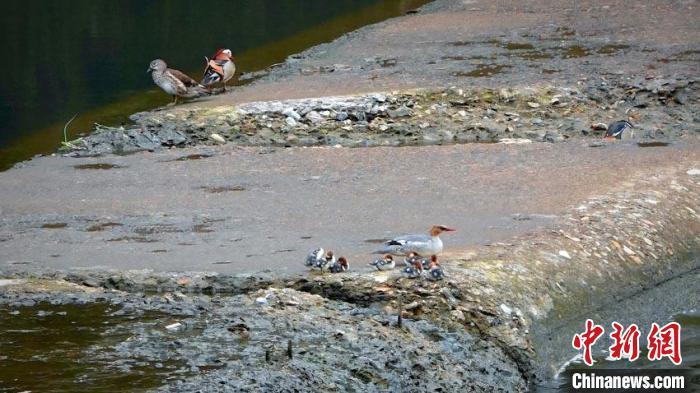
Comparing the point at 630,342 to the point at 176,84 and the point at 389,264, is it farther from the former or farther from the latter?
the point at 176,84

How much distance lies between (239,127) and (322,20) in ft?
24.7

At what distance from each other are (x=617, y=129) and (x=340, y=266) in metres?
4.16

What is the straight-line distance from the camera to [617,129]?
10.3 m

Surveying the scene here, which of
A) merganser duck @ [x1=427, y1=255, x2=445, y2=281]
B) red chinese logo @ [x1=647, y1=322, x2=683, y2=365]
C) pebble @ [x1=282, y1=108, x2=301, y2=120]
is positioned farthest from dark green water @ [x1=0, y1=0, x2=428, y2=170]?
red chinese logo @ [x1=647, y1=322, x2=683, y2=365]

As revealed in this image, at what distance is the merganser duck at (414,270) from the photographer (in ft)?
21.5

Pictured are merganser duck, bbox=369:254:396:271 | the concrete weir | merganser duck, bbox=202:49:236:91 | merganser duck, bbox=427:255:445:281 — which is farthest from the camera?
merganser duck, bbox=202:49:236:91

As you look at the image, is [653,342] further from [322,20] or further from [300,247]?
[322,20]

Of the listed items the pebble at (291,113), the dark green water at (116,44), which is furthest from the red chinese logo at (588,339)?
the dark green water at (116,44)

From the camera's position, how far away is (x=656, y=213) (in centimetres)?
817

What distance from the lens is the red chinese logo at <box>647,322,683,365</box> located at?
22.0ft

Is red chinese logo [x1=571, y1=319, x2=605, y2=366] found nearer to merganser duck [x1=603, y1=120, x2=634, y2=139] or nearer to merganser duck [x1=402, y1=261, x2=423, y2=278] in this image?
merganser duck [x1=402, y1=261, x2=423, y2=278]

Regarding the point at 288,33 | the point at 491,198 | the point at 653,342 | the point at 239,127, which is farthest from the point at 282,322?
the point at 288,33

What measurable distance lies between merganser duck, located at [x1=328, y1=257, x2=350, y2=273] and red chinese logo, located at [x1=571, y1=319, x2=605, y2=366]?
1.17 m

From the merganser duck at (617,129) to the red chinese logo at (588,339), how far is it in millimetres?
3595
